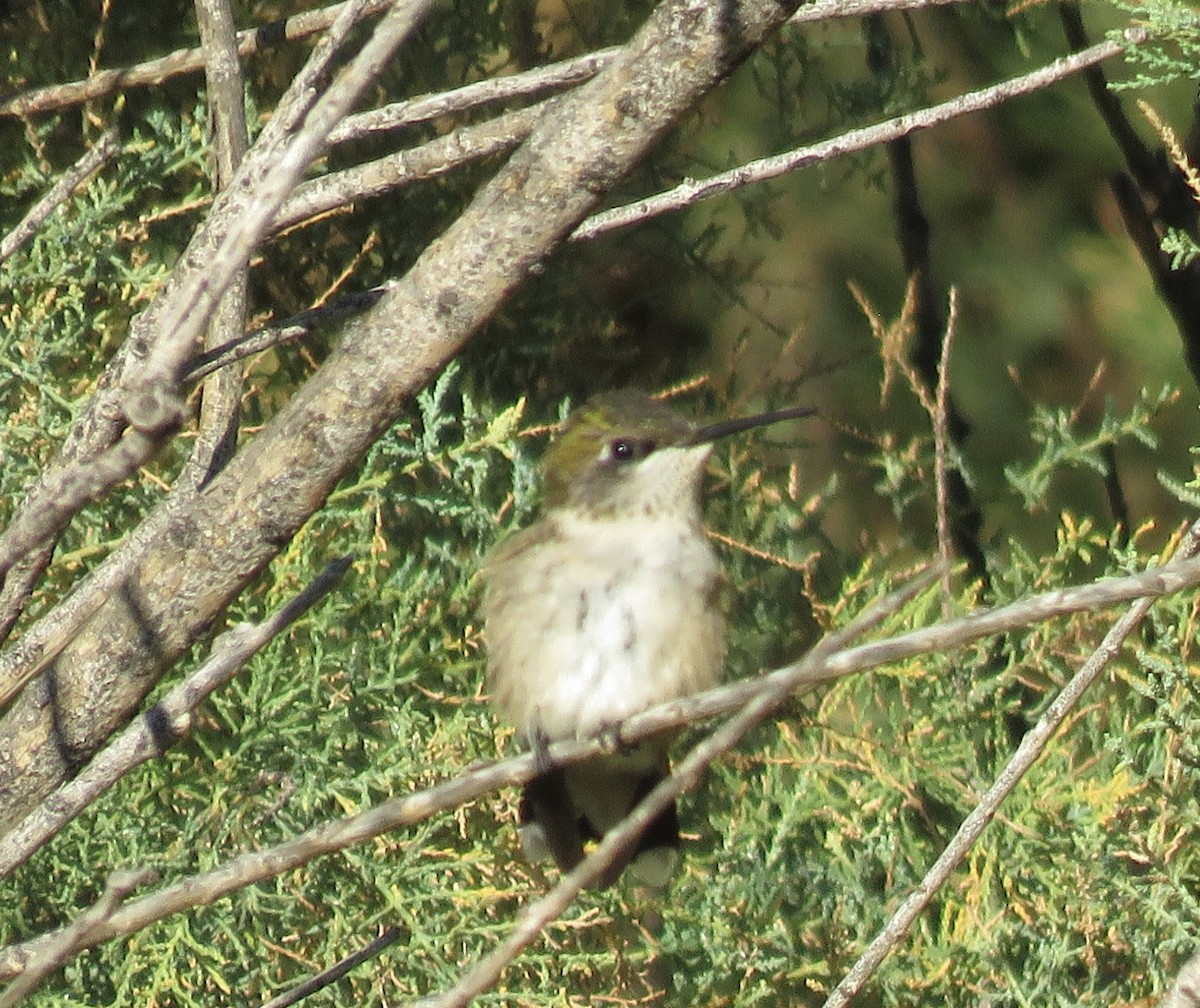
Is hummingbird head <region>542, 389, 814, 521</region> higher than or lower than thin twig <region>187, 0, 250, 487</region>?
lower

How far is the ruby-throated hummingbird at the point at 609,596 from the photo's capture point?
2.85 meters

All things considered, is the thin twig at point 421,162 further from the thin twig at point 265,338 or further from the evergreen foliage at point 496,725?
the evergreen foliage at point 496,725

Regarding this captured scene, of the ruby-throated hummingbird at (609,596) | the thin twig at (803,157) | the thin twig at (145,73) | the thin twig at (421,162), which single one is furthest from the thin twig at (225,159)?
the ruby-throated hummingbird at (609,596)

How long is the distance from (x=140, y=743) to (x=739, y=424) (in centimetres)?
160

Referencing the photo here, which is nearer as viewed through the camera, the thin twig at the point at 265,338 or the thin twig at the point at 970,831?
the thin twig at the point at 970,831

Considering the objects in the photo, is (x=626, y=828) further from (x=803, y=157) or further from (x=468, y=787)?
(x=803, y=157)

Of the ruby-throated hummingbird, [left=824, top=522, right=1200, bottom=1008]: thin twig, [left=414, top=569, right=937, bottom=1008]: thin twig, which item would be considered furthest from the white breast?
[left=414, top=569, right=937, bottom=1008]: thin twig

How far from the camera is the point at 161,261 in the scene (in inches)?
117

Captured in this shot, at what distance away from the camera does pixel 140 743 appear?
1.38 m

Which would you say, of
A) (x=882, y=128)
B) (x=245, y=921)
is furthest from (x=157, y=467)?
(x=882, y=128)

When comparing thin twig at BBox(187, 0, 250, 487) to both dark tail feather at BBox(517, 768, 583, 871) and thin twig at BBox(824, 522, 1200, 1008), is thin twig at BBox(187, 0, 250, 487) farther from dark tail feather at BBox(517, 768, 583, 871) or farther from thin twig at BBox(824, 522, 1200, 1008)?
dark tail feather at BBox(517, 768, 583, 871)

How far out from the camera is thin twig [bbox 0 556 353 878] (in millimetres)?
1340

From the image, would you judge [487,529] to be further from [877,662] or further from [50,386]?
[877,662]

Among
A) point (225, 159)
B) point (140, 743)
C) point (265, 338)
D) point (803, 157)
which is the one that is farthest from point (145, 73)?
point (140, 743)
